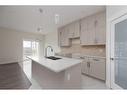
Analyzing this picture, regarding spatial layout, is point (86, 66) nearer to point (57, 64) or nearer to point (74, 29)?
point (74, 29)

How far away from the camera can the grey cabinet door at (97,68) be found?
359cm

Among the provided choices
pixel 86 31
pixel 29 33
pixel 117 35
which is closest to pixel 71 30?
pixel 86 31

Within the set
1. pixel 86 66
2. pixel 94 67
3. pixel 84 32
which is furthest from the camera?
pixel 84 32

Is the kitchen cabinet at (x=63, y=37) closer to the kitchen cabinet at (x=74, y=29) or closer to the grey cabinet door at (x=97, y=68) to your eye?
the kitchen cabinet at (x=74, y=29)

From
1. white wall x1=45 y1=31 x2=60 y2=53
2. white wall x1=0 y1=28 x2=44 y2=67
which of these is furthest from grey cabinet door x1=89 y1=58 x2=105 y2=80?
white wall x1=0 y1=28 x2=44 y2=67

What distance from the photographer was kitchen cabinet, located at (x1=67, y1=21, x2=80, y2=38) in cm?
505

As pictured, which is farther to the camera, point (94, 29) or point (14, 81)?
point (94, 29)

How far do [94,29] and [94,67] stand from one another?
5.01 ft

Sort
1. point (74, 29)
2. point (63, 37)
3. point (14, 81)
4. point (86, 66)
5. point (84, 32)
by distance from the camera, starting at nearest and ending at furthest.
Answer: point (14, 81), point (86, 66), point (84, 32), point (74, 29), point (63, 37)

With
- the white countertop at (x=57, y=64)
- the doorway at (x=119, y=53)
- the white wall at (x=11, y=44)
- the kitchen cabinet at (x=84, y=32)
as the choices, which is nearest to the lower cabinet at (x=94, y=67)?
the doorway at (x=119, y=53)

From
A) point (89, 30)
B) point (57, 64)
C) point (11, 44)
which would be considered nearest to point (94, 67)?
point (89, 30)

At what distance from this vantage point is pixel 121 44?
8.41ft

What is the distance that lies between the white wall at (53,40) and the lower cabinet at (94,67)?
3.43 meters

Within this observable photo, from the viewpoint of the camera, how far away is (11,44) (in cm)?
743
